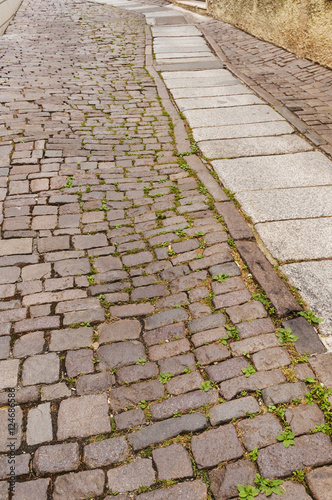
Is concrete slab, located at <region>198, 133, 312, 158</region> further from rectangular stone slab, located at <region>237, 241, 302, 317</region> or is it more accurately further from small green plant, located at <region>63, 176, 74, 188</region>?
rectangular stone slab, located at <region>237, 241, 302, 317</region>

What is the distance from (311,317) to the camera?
9.21 feet

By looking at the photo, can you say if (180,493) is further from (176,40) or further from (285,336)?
(176,40)

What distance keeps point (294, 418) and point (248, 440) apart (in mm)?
275

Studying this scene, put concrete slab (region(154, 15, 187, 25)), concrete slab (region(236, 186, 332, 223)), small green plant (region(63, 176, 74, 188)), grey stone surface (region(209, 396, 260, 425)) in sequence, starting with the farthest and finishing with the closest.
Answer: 1. concrete slab (region(154, 15, 187, 25))
2. small green plant (region(63, 176, 74, 188))
3. concrete slab (region(236, 186, 332, 223))
4. grey stone surface (region(209, 396, 260, 425))

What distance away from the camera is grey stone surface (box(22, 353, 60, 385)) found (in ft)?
8.31

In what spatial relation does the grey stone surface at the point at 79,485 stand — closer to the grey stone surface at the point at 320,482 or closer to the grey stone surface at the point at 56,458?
the grey stone surface at the point at 56,458

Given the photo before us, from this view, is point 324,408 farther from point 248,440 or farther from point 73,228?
point 73,228

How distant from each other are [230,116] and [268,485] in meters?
4.85

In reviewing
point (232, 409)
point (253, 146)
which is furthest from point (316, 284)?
point (253, 146)

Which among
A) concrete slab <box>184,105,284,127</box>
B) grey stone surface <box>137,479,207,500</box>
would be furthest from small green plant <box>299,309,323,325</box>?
concrete slab <box>184,105,284,127</box>

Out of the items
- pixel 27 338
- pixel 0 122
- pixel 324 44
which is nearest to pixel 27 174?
pixel 0 122

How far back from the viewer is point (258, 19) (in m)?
9.33

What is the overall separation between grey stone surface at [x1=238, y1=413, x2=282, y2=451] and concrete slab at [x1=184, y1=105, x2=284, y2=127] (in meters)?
4.19

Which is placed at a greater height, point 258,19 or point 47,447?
point 258,19
